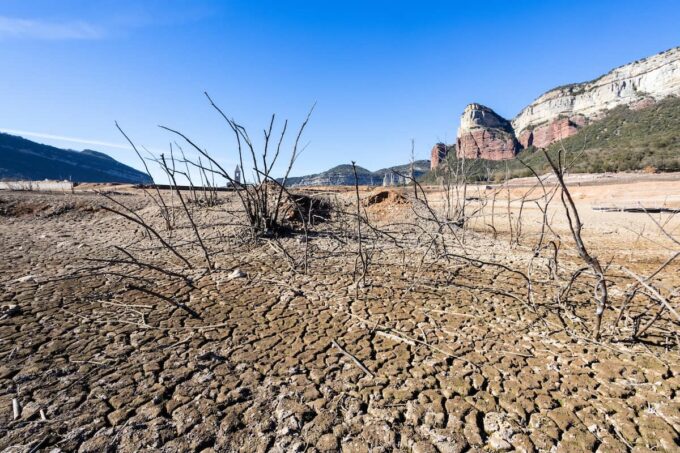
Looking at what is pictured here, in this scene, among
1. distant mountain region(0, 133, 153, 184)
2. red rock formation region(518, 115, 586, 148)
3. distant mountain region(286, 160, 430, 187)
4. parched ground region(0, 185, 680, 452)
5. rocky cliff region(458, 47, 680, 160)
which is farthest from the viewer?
red rock formation region(518, 115, 586, 148)

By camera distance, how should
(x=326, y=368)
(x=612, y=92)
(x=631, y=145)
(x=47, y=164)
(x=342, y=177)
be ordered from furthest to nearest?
(x=612, y=92), (x=47, y=164), (x=631, y=145), (x=342, y=177), (x=326, y=368)

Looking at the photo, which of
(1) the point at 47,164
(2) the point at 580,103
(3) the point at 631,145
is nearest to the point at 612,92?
(2) the point at 580,103

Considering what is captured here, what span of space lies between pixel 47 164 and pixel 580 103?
116187 mm

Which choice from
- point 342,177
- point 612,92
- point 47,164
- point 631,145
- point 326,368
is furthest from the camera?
point 612,92

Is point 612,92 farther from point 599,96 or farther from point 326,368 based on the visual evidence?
point 326,368

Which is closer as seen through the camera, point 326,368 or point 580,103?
point 326,368

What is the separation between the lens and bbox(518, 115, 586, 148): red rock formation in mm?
62500

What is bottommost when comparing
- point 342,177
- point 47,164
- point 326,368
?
point 326,368

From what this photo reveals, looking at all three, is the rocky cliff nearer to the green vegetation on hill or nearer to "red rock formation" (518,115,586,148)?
"red rock formation" (518,115,586,148)

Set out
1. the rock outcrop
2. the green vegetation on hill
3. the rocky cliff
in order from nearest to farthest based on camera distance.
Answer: the green vegetation on hill
the rock outcrop
the rocky cliff

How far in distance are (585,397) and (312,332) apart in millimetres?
1434

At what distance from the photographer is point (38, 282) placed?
2635 mm

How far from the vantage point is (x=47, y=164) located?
192 feet

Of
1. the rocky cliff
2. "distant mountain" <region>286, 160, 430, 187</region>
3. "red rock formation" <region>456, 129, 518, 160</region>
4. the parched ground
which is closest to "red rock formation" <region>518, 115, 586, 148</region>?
the rocky cliff
